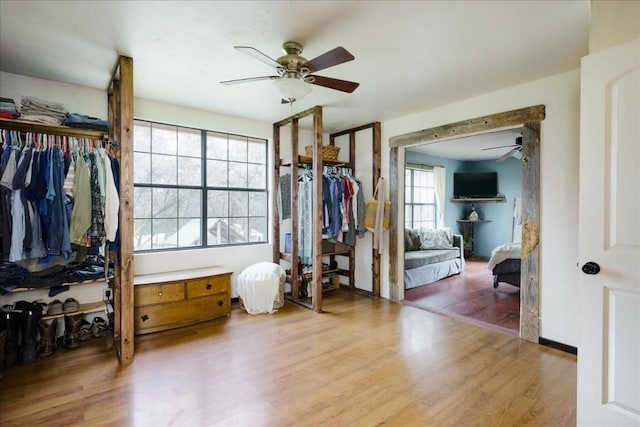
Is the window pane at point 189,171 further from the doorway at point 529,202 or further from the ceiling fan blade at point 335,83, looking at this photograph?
the doorway at point 529,202

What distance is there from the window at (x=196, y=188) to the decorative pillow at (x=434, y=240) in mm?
3109

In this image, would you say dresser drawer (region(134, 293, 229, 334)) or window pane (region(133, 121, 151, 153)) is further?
window pane (region(133, 121, 151, 153))

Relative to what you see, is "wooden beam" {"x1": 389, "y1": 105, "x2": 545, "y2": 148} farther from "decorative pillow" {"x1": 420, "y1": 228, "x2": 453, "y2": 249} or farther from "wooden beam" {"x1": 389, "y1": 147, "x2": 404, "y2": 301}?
"decorative pillow" {"x1": 420, "y1": 228, "x2": 453, "y2": 249}

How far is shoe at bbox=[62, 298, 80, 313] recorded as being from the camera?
2.84 meters

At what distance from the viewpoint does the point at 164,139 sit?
373 cm

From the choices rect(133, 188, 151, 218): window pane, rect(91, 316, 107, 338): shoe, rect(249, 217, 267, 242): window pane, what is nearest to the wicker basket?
rect(249, 217, 267, 242): window pane

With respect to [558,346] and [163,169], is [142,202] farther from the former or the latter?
[558,346]

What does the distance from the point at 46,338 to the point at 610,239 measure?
13.5 ft

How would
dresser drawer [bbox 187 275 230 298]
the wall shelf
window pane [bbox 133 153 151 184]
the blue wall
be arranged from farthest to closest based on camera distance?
the wall shelf → the blue wall → window pane [bbox 133 153 151 184] → dresser drawer [bbox 187 275 230 298]

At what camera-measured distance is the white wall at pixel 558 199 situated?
2.75 metres

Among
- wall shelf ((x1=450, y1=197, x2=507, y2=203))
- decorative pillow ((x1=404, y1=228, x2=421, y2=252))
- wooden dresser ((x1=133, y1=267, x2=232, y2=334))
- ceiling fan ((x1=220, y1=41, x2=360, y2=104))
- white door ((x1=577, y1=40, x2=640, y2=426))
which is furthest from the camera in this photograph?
wall shelf ((x1=450, y1=197, x2=507, y2=203))

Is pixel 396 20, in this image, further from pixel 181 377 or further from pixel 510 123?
pixel 181 377

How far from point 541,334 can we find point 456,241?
365 cm

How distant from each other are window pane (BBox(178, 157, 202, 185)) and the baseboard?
4.09m
